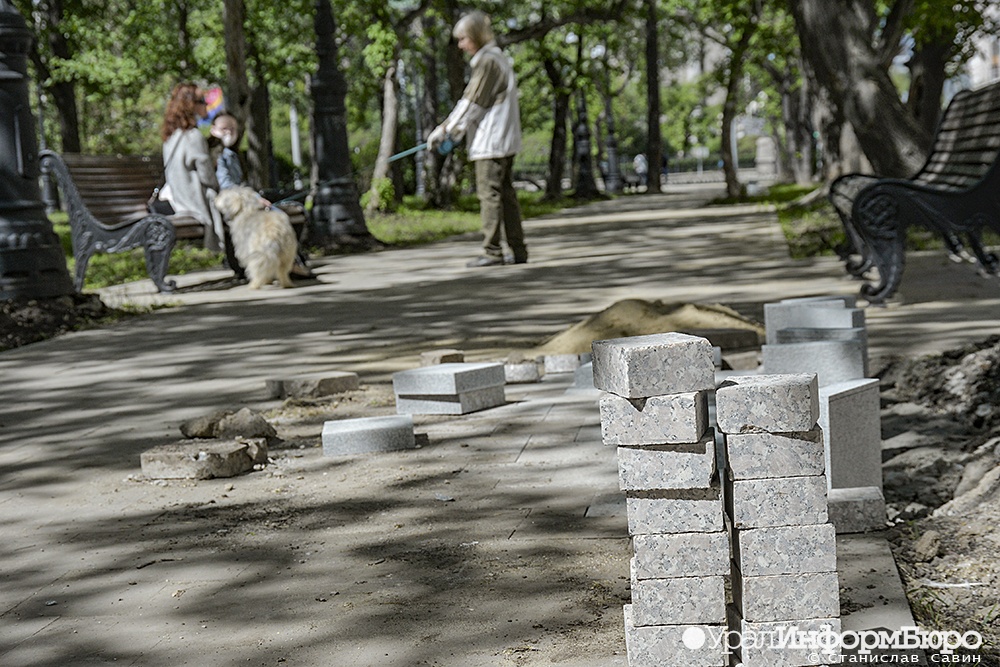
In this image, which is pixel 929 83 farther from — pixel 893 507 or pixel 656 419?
pixel 656 419

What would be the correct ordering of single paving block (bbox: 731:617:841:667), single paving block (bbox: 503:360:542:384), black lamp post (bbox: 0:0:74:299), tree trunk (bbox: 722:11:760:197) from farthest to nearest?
tree trunk (bbox: 722:11:760:197) → black lamp post (bbox: 0:0:74:299) → single paving block (bbox: 503:360:542:384) → single paving block (bbox: 731:617:841:667)

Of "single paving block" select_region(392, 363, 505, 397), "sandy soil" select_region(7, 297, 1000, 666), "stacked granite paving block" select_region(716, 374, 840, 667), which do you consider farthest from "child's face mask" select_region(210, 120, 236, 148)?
"stacked granite paving block" select_region(716, 374, 840, 667)

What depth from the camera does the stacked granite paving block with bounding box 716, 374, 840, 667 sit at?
2.64 metres

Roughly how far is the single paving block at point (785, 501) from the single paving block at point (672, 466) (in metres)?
0.09

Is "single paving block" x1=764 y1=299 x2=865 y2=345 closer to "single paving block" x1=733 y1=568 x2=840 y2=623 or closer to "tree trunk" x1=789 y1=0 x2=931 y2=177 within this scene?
"single paving block" x1=733 y1=568 x2=840 y2=623

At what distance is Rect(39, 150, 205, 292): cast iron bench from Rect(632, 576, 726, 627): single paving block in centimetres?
1030

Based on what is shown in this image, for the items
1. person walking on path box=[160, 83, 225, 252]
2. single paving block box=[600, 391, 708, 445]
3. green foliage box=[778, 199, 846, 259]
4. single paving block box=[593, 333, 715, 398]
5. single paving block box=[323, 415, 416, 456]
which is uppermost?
person walking on path box=[160, 83, 225, 252]

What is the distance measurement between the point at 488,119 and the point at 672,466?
36.0ft

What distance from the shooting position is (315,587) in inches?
144

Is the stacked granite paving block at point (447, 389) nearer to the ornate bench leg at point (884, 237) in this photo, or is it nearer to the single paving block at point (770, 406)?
the single paving block at point (770, 406)

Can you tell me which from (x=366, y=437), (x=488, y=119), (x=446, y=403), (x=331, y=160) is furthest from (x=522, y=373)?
(x=331, y=160)

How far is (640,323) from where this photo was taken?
749 cm

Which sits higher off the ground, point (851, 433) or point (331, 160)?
point (331, 160)

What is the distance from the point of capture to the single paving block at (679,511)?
269 centimetres
